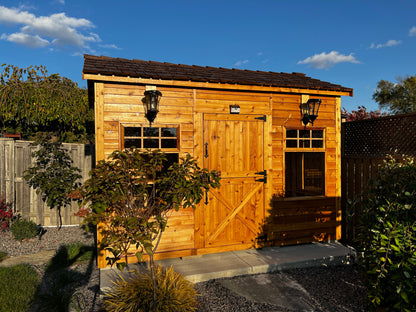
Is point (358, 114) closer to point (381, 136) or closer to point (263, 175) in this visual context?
point (381, 136)

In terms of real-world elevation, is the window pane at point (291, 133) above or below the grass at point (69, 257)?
above

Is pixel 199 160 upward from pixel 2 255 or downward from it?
upward

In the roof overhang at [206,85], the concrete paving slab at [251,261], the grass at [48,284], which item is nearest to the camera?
the grass at [48,284]

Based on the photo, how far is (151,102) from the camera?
404 centimetres

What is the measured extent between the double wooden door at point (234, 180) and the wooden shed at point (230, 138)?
0.02m

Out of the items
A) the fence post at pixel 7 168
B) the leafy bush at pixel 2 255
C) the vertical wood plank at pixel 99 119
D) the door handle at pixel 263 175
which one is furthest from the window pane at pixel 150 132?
the fence post at pixel 7 168

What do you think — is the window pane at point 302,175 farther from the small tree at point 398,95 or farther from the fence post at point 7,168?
the small tree at point 398,95

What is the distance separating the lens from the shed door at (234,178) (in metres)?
4.58

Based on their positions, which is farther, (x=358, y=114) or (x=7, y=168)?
(x=358, y=114)

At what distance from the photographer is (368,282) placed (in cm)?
255

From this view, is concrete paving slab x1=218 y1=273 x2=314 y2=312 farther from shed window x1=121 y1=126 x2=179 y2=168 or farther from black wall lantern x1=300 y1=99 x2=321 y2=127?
black wall lantern x1=300 y1=99 x2=321 y2=127

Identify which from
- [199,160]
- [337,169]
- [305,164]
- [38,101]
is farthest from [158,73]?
[38,101]

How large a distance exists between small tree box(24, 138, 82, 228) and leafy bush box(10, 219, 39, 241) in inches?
22.3

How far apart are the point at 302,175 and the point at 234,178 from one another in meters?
4.09
